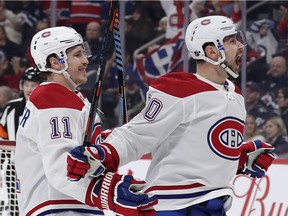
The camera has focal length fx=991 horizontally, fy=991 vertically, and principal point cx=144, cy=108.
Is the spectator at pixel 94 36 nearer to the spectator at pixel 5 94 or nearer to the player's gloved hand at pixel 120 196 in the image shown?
the spectator at pixel 5 94

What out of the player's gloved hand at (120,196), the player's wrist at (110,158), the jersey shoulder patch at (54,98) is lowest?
the player's gloved hand at (120,196)

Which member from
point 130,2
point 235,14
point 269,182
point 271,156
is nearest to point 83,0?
point 130,2

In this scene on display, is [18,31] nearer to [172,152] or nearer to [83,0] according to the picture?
[83,0]

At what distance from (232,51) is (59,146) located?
83 centimetres

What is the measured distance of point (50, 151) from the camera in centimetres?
347

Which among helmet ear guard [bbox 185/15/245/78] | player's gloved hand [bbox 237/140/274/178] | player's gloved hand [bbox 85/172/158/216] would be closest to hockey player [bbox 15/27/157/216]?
player's gloved hand [bbox 85/172/158/216]

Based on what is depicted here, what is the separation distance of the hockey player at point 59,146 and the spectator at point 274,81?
353cm

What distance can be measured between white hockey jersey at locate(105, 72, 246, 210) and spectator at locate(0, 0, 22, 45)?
4.12m

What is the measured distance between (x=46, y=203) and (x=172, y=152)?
0.51 metres

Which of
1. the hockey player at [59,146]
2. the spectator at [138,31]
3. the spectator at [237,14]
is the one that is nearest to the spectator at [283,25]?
the spectator at [237,14]

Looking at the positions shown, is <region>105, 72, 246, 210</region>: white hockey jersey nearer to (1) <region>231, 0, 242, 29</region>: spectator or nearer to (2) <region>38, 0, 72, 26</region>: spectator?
(1) <region>231, 0, 242, 29</region>: spectator

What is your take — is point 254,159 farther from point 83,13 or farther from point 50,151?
point 83,13

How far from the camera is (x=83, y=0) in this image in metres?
7.62

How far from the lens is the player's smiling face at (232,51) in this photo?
384cm
